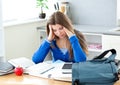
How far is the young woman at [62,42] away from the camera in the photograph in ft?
8.17

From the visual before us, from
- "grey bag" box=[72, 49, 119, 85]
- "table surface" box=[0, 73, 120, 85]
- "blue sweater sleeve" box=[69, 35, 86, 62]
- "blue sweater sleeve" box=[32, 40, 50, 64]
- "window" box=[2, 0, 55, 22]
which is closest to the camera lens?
"grey bag" box=[72, 49, 119, 85]

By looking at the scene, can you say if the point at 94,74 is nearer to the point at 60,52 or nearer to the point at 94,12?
the point at 60,52

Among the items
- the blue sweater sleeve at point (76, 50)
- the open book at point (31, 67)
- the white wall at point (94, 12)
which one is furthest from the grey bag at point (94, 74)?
the white wall at point (94, 12)

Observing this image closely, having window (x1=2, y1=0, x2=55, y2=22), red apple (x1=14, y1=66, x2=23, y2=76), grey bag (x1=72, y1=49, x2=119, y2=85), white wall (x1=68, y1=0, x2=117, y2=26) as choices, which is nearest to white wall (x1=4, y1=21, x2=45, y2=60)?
window (x1=2, y1=0, x2=55, y2=22)

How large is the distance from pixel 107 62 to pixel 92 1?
2413 millimetres

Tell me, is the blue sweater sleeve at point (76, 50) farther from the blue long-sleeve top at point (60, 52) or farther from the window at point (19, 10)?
the window at point (19, 10)

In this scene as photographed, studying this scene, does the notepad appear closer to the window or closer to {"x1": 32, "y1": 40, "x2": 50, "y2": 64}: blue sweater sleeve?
{"x1": 32, "y1": 40, "x2": 50, "y2": 64}: blue sweater sleeve

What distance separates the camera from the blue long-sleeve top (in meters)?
2.48

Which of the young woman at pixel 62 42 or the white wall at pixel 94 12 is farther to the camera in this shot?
the white wall at pixel 94 12

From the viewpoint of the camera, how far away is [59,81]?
201 cm

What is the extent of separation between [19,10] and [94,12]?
112 centimetres

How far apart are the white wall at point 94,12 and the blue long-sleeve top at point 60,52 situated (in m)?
1.65

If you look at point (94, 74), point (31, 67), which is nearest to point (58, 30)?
point (31, 67)

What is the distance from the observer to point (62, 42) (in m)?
2.64
